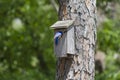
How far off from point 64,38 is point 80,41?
0.19 metres

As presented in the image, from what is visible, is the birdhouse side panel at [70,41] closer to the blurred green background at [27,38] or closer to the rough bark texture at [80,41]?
the rough bark texture at [80,41]

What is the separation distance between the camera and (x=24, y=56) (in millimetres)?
11758

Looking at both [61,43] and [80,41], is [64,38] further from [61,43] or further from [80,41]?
[80,41]

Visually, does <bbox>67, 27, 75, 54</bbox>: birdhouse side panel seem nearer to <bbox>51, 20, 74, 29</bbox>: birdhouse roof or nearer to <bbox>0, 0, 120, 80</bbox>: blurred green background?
<bbox>51, 20, 74, 29</bbox>: birdhouse roof

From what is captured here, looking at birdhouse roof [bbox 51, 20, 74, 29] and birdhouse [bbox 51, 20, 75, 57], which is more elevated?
birdhouse roof [bbox 51, 20, 74, 29]

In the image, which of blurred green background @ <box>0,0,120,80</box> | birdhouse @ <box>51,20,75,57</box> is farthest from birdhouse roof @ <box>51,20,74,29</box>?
blurred green background @ <box>0,0,120,80</box>

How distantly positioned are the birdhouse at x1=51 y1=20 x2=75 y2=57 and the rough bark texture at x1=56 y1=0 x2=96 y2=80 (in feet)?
0.19

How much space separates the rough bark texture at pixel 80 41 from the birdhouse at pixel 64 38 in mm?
59

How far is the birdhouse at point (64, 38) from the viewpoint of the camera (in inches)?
194

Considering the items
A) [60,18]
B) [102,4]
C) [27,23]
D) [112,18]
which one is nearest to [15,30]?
[27,23]

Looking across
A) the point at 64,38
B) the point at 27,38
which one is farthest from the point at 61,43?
the point at 27,38

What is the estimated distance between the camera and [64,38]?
5.00 m

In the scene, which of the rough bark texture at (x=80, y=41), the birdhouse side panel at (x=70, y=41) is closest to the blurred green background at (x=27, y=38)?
the rough bark texture at (x=80, y=41)

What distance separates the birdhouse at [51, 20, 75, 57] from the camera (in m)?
4.93
